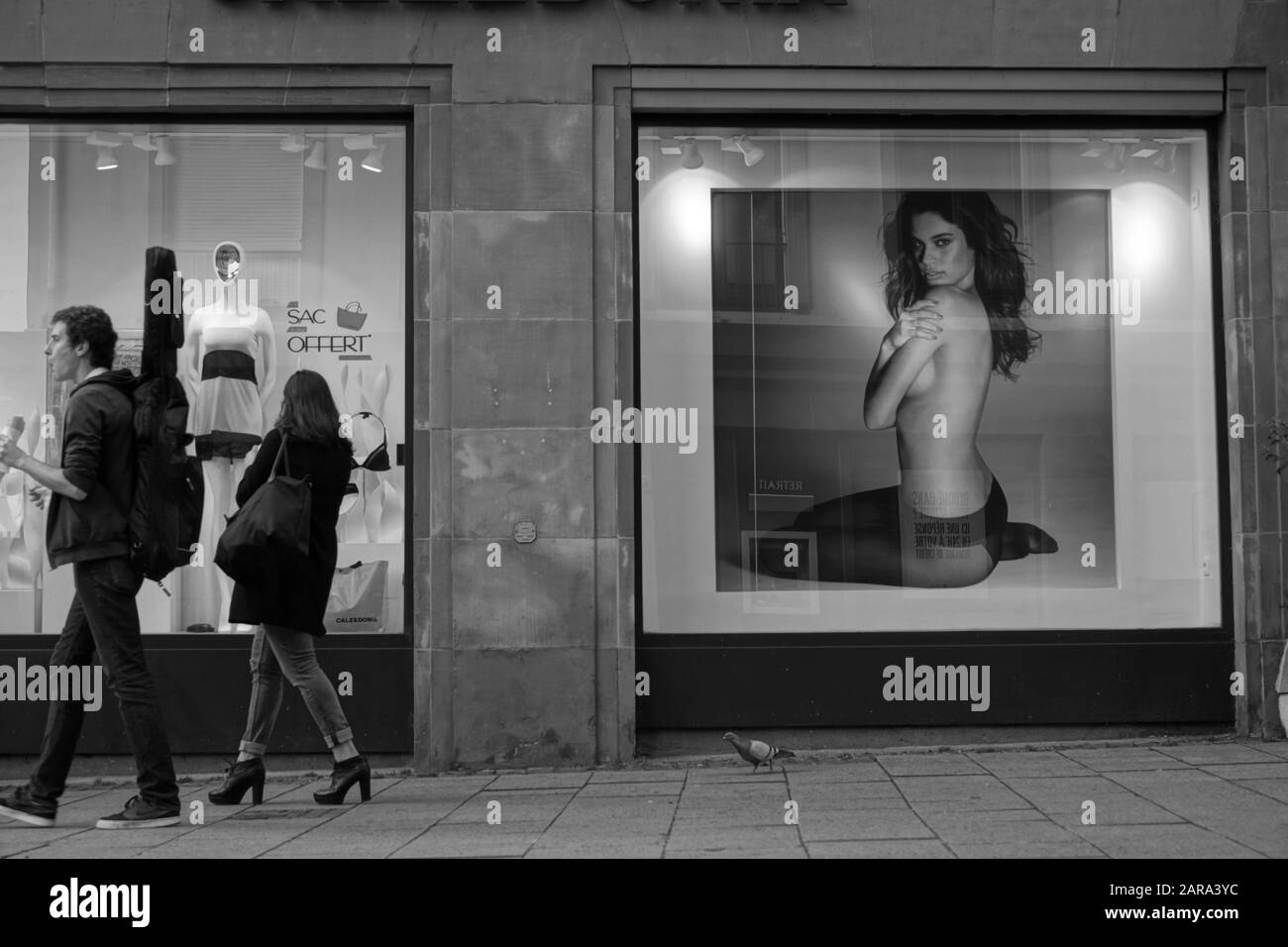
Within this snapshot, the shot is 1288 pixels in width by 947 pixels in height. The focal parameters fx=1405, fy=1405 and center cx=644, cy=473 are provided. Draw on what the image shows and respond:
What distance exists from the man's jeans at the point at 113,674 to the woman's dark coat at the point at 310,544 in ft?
1.86

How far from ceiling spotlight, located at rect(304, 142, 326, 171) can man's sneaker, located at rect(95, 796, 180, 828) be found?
14.2 ft

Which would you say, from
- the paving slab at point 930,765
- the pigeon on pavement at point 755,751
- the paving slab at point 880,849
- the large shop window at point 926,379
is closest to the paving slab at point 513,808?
the pigeon on pavement at point 755,751

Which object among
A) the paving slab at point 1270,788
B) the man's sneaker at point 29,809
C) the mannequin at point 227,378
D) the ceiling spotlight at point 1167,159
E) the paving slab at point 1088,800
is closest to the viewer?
the paving slab at point 1088,800

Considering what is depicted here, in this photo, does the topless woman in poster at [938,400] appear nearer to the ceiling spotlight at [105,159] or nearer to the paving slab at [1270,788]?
the paving slab at [1270,788]

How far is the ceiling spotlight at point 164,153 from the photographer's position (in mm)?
8984

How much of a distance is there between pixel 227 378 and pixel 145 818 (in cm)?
340

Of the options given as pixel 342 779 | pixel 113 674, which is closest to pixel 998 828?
pixel 342 779

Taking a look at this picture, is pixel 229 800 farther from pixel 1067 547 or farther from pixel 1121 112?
pixel 1121 112

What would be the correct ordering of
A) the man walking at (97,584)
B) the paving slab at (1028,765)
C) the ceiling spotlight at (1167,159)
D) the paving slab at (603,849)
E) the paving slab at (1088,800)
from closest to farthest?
the paving slab at (603,849) < the paving slab at (1088,800) < the man walking at (97,584) < the paving slab at (1028,765) < the ceiling spotlight at (1167,159)

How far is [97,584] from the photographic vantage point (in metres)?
6.35

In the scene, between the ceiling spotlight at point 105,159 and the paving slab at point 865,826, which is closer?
the paving slab at point 865,826
